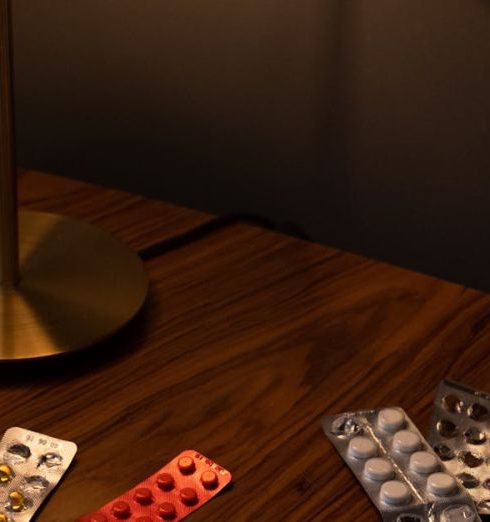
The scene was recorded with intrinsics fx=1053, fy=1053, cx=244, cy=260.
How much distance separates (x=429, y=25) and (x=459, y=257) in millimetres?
200

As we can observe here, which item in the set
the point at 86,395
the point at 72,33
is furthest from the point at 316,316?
the point at 72,33

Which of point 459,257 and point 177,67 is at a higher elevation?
point 177,67

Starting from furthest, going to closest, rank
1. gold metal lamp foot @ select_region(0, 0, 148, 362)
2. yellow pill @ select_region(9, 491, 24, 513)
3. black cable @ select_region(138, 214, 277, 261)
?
black cable @ select_region(138, 214, 277, 261)
gold metal lamp foot @ select_region(0, 0, 148, 362)
yellow pill @ select_region(9, 491, 24, 513)

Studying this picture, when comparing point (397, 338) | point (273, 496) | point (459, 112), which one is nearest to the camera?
point (273, 496)

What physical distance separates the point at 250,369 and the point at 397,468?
13 centimetres

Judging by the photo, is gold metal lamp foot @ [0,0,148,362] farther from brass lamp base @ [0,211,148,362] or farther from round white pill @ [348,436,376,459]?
round white pill @ [348,436,376,459]

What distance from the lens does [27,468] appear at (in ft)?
1.91

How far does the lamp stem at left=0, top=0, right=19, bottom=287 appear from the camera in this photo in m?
0.65

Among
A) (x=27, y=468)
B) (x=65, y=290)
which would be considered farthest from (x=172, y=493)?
(x=65, y=290)

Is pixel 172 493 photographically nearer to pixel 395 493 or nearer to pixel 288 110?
pixel 395 493

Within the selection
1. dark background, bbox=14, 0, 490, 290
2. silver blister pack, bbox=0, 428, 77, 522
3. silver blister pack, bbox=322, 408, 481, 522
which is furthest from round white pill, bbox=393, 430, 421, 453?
dark background, bbox=14, 0, 490, 290

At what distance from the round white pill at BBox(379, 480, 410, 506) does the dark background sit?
353 mm

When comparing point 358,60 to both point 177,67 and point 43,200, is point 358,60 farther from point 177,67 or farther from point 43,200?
point 43,200

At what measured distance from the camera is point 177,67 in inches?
37.1
